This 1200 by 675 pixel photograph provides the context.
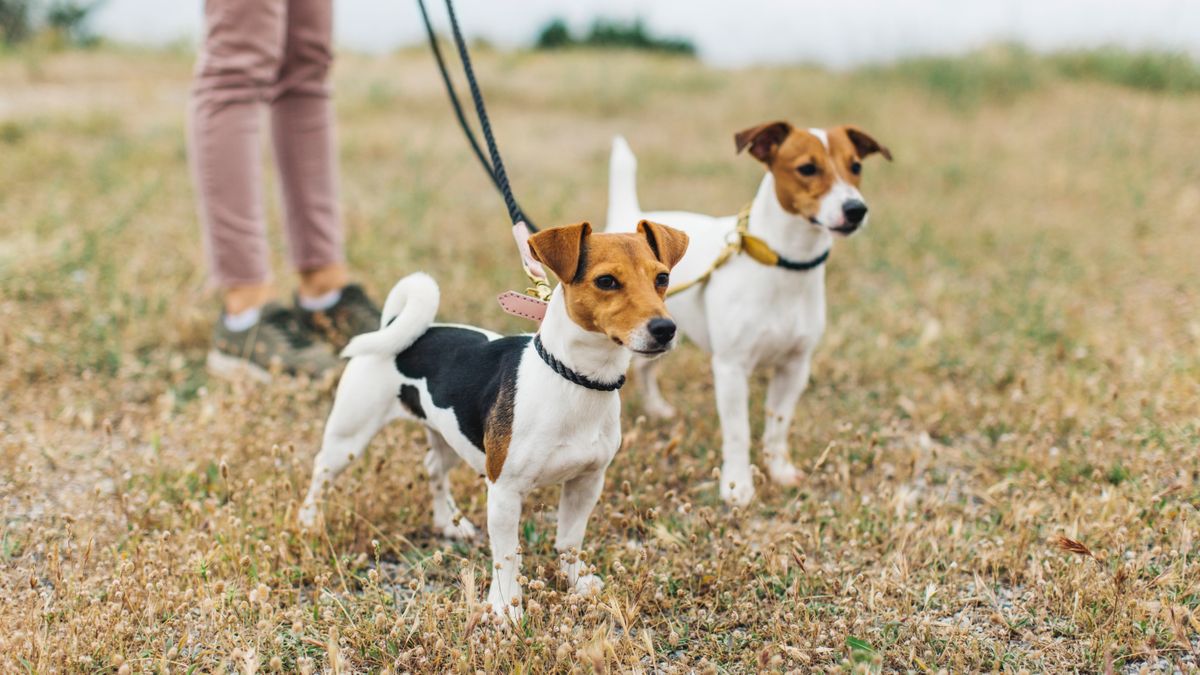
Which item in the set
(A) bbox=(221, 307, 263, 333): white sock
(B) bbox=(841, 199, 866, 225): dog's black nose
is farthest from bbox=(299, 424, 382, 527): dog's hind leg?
(B) bbox=(841, 199, 866, 225): dog's black nose

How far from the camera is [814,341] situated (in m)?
3.38

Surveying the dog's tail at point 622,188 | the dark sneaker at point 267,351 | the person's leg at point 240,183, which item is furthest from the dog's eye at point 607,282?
the dark sneaker at point 267,351

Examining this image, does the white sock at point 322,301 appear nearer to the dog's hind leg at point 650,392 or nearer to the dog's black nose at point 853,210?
the dog's hind leg at point 650,392

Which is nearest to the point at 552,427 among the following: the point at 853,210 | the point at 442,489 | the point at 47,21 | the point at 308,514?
the point at 442,489

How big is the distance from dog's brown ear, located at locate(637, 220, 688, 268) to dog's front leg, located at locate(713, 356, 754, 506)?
1.00 metres

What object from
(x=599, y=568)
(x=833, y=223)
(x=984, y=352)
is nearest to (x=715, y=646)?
(x=599, y=568)

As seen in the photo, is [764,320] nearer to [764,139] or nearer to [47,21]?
[764,139]

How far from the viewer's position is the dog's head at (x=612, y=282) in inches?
83.0

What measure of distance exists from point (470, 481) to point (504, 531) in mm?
891

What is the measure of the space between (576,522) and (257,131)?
7.84 feet

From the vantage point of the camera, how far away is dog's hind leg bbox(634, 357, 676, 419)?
397 centimetres

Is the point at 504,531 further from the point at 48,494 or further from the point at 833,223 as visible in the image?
the point at 48,494

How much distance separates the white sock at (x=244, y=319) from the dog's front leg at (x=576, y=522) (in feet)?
6.92

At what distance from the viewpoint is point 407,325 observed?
8.79 feet
